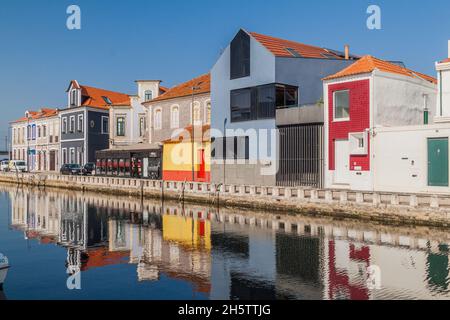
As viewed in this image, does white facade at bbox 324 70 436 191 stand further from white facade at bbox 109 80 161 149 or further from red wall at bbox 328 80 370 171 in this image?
white facade at bbox 109 80 161 149

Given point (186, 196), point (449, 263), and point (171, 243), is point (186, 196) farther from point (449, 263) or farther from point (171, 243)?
point (449, 263)

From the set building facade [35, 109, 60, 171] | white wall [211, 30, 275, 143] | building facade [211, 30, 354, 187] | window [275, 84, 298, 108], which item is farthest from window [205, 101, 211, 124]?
building facade [35, 109, 60, 171]

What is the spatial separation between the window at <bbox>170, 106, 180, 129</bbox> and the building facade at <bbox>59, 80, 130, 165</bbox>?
13693 millimetres

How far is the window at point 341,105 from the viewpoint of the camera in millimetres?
30688

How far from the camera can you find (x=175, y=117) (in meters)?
49.4

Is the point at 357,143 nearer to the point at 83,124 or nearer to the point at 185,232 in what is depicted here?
the point at 185,232

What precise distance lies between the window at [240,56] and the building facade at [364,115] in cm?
801

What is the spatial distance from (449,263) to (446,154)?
10602 millimetres

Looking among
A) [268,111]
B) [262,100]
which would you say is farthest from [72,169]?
[268,111]

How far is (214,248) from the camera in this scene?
20844 millimetres

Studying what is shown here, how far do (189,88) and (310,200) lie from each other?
24691 millimetres

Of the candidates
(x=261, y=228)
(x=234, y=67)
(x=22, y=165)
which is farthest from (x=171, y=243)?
(x=22, y=165)

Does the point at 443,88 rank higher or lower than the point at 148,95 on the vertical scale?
lower

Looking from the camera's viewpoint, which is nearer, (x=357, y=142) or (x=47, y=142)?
(x=357, y=142)
